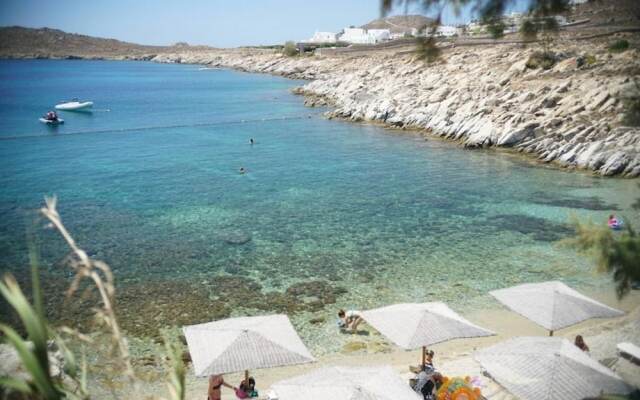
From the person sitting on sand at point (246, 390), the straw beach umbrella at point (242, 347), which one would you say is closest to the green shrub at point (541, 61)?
the straw beach umbrella at point (242, 347)

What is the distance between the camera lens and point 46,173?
40469mm

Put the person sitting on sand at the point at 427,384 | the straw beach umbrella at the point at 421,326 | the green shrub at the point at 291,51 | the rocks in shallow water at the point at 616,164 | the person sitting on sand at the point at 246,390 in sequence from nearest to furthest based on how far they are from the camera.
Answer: the person sitting on sand at the point at 427,384, the person sitting on sand at the point at 246,390, the straw beach umbrella at the point at 421,326, the rocks in shallow water at the point at 616,164, the green shrub at the point at 291,51

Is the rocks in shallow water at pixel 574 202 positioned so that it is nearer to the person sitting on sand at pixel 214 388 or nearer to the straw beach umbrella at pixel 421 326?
the straw beach umbrella at pixel 421 326

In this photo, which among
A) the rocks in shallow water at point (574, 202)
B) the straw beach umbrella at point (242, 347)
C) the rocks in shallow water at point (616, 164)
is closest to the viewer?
the straw beach umbrella at point (242, 347)

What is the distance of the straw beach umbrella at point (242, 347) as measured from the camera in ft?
39.6

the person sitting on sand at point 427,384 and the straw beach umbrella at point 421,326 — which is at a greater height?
the straw beach umbrella at point 421,326

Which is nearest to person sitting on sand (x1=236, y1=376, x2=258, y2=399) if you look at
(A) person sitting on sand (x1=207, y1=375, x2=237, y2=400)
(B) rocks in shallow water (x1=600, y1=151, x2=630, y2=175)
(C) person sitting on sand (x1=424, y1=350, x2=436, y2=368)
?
(A) person sitting on sand (x1=207, y1=375, x2=237, y2=400)

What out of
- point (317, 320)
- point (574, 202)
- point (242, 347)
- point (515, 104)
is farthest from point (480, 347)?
point (515, 104)

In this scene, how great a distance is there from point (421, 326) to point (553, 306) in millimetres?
4077

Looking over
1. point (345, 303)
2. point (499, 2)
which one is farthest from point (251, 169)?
point (499, 2)

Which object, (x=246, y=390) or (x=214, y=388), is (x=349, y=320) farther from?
(x=214, y=388)

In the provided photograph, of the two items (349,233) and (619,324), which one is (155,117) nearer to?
(349,233)

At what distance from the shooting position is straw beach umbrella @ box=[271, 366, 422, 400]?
10.4m

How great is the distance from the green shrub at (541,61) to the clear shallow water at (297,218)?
16.7m
